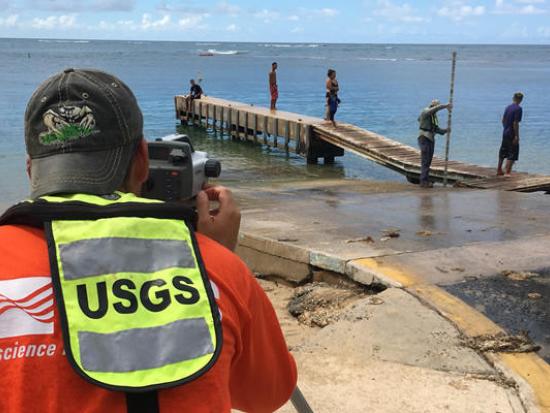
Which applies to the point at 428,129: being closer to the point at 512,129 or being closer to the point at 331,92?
the point at 512,129

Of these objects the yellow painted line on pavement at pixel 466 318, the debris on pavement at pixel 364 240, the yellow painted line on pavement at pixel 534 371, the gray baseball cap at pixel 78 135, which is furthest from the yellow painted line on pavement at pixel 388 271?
the gray baseball cap at pixel 78 135

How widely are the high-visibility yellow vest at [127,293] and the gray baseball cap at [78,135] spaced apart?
0.07 meters

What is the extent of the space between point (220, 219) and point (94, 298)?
0.49 meters

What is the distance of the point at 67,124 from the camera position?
1330 millimetres

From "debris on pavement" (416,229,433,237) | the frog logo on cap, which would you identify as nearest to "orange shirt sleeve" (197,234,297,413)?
the frog logo on cap

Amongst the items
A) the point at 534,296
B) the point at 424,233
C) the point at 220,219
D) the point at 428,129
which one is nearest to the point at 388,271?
the point at 534,296

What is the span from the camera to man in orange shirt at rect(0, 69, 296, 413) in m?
1.13

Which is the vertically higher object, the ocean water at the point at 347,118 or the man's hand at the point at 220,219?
the man's hand at the point at 220,219

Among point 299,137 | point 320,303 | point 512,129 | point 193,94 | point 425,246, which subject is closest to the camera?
point 320,303

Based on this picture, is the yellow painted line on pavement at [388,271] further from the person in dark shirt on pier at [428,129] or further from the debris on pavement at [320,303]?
the person in dark shirt on pier at [428,129]

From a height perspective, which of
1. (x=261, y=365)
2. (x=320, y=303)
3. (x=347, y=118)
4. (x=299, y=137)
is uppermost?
(x=261, y=365)

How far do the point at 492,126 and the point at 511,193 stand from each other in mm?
19670

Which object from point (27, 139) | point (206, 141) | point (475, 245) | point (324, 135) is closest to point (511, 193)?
point (475, 245)

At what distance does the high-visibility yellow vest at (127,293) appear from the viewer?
44.7 inches
